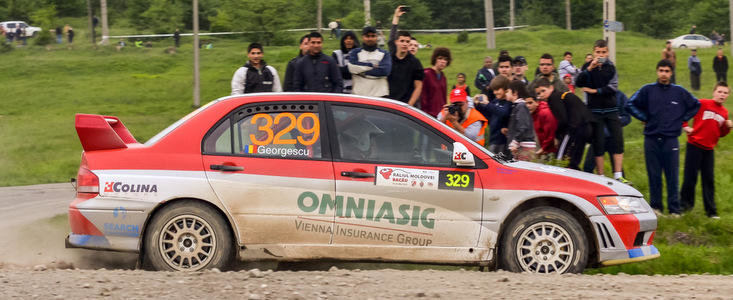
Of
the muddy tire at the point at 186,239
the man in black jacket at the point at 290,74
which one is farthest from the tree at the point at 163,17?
the muddy tire at the point at 186,239

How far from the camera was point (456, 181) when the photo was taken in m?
7.47

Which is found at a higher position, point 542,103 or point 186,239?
point 542,103

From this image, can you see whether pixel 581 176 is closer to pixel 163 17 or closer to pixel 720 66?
pixel 720 66

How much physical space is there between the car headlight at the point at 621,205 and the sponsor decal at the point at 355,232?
1471 mm

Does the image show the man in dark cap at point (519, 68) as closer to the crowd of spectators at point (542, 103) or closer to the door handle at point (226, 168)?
the crowd of spectators at point (542, 103)

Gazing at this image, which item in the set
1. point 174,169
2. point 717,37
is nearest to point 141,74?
point 717,37

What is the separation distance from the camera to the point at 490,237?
7.49 metres

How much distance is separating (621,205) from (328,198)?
7.88 feet

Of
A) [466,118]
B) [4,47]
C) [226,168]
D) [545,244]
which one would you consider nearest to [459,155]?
[545,244]

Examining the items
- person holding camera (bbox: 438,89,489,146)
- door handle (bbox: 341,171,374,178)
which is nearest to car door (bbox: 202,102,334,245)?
door handle (bbox: 341,171,374,178)

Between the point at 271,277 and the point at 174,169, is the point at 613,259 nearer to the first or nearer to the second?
the point at 271,277

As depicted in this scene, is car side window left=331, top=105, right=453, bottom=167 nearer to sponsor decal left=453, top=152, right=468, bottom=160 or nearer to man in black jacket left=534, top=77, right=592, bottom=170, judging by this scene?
sponsor decal left=453, top=152, right=468, bottom=160

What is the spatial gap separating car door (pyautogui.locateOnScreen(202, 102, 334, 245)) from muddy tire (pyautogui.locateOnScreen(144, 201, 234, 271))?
0.17 meters

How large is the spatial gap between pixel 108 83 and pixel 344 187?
37.6m
